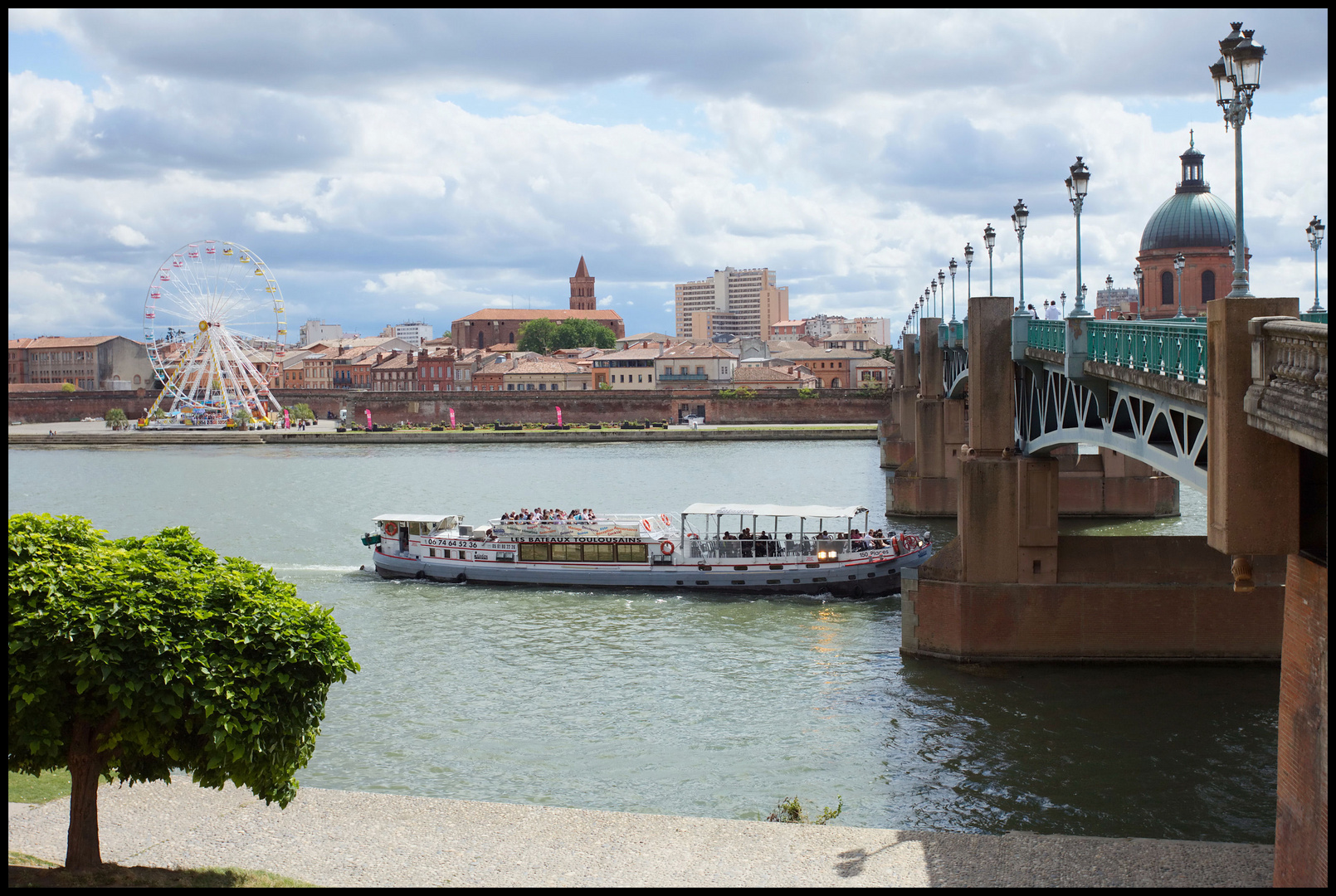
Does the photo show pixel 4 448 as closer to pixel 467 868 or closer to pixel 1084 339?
pixel 467 868

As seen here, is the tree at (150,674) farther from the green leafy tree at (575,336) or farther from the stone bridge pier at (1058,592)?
the green leafy tree at (575,336)

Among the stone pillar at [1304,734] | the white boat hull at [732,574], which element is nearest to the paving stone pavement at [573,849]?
the stone pillar at [1304,734]

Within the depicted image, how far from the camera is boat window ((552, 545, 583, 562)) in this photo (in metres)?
38.6

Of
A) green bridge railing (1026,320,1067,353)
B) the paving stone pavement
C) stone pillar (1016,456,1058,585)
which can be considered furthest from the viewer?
stone pillar (1016,456,1058,585)

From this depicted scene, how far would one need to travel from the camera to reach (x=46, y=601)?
40.7ft

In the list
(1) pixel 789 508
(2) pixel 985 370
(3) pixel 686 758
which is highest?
(2) pixel 985 370

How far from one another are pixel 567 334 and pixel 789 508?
159m

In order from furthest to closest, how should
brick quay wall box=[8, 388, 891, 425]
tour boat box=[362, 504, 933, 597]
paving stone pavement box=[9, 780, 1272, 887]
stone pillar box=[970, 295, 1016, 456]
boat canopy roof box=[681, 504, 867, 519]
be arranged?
brick quay wall box=[8, 388, 891, 425] < boat canopy roof box=[681, 504, 867, 519] < tour boat box=[362, 504, 933, 597] < stone pillar box=[970, 295, 1016, 456] < paving stone pavement box=[9, 780, 1272, 887]

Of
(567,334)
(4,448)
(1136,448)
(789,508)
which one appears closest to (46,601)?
(4,448)

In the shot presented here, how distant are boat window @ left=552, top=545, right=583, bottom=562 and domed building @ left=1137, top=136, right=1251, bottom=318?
48.4 metres

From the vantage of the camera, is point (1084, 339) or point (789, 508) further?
point (789, 508)

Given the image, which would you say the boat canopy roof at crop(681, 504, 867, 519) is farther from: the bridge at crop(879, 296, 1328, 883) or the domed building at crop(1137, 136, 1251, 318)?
the domed building at crop(1137, 136, 1251, 318)

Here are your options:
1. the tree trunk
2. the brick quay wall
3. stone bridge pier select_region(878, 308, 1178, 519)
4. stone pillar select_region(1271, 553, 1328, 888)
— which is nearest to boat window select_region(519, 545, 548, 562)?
stone bridge pier select_region(878, 308, 1178, 519)

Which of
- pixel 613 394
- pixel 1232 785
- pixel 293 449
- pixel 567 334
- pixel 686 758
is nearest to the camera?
pixel 1232 785
